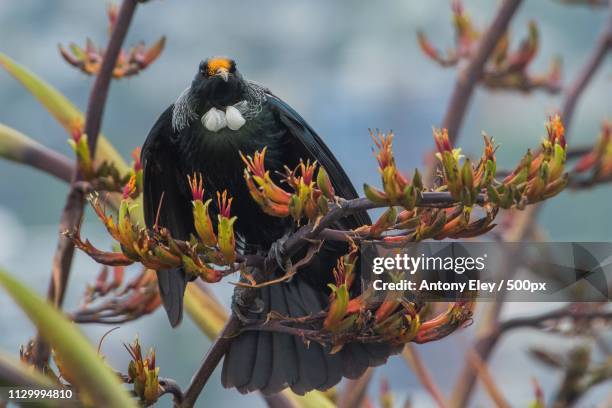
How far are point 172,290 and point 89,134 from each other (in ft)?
1.21

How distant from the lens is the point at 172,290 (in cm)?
201

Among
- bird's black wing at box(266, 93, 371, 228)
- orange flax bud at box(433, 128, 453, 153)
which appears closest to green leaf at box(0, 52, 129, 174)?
bird's black wing at box(266, 93, 371, 228)

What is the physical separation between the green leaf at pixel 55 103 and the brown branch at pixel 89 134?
7cm

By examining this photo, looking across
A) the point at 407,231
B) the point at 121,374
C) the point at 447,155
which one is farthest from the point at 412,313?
the point at 121,374

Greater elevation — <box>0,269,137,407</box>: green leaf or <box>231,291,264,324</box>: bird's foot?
<box>231,291,264,324</box>: bird's foot

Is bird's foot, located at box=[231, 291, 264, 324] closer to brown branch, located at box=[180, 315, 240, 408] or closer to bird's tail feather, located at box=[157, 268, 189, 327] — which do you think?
brown branch, located at box=[180, 315, 240, 408]

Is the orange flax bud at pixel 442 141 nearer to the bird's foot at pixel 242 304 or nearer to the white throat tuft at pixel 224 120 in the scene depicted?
the bird's foot at pixel 242 304

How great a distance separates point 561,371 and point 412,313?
1072 mm

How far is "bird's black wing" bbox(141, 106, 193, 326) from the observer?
220cm

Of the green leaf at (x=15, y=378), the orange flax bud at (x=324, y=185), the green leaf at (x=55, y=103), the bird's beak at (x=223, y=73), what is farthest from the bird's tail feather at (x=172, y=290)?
the green leaf at (x=15, y=378)

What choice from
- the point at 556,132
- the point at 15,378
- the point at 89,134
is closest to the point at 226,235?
the point at 15,378

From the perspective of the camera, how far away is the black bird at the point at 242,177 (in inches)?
82.4

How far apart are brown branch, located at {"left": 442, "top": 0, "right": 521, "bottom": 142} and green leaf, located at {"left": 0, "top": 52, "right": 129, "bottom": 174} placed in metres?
0.84

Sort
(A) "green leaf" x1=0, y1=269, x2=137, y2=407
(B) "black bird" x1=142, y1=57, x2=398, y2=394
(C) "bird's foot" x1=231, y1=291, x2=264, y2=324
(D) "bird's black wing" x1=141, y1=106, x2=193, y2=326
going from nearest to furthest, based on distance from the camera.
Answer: (A) "green leaf" x1=0, y1=269, x2=137, y2=407
(C) "bird's foot" x1=231, y1=291, x2=264, y2=324
(B) "black bird" x1=142, y1=57, x2=398, y2=394
(D) "bird's black wing" x1=141, y1=106, x2=193, y2=326
